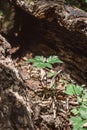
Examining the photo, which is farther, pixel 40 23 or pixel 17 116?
pixel 40 23

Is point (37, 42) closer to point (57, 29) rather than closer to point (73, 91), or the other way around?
point (57, 29)

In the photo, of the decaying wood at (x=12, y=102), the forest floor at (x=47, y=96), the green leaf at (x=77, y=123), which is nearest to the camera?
the decaying wood at (x=12, y=102)

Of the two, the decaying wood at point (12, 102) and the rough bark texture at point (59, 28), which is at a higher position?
the rough bark texture at point (59, 28)

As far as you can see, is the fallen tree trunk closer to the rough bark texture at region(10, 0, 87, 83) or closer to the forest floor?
the rough bark texture at region(10, 0, 87, 83)

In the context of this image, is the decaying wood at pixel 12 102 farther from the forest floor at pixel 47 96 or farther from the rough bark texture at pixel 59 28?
the rough bark texture at pixel 59 28

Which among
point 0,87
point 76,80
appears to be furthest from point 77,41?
point 0,87

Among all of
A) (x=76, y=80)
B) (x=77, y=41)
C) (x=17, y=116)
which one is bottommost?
(x=76, y=80)

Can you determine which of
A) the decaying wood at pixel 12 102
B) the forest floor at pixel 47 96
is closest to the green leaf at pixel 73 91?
the forest floor at pixel 47 96

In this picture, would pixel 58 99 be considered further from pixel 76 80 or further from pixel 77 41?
pixel 77 41
